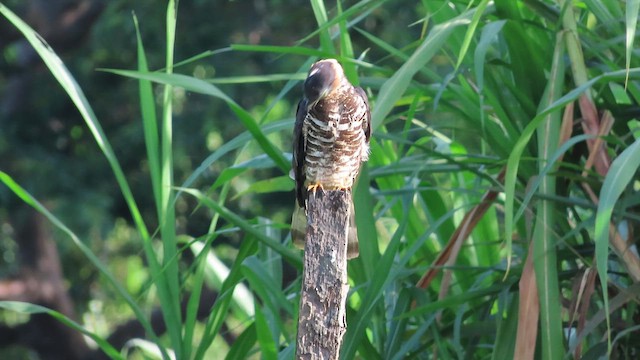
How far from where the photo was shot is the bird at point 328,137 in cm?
144

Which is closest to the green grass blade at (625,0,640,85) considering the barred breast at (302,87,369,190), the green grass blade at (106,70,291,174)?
the barred breast at (302,87,369,190)

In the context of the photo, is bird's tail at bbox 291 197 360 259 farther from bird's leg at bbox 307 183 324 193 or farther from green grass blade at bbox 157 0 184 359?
green grass blade at bbox 157 0 184 359

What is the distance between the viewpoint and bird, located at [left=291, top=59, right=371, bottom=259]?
144 centimetres

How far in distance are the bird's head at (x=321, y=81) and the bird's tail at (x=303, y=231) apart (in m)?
0.19

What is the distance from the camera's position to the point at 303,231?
1556mm

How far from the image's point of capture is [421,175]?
191 centimetres

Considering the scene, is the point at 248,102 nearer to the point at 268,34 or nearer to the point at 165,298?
the point at 268,34

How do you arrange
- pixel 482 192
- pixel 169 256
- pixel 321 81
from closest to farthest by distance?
pixel 321 81, pixel 169 256, pixel 482 192

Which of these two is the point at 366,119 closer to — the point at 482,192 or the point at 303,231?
the point at 303,231

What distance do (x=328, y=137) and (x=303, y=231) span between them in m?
0.14

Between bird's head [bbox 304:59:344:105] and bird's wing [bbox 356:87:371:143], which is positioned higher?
bird's head [bbox 304:59:344:105]

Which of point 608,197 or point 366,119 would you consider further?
point 366,119

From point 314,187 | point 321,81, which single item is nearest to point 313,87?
point 321,81

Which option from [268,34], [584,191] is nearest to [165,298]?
[584,191]
